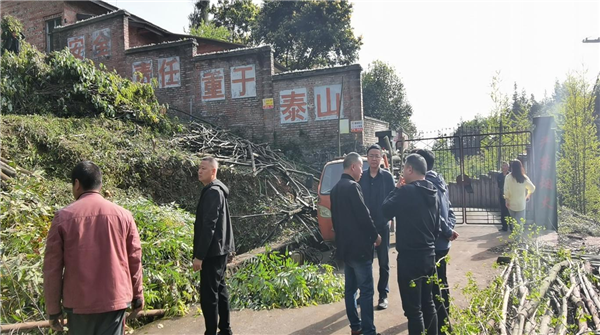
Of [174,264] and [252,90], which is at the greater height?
Result: [252,90]

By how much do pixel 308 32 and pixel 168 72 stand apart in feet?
42.7

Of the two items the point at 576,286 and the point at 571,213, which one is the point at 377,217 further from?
the point at 571,213

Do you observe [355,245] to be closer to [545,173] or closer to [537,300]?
[537,300]

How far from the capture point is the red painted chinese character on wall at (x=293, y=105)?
13969 mm

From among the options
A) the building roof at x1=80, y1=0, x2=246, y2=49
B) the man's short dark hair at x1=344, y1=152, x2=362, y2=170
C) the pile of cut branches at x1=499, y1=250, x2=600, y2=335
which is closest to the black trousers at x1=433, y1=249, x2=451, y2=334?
the pile of cut branches at x1=499, y1=250, x2=600, y2=335

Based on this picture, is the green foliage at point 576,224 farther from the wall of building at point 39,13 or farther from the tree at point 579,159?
the wall of building at point 39,13

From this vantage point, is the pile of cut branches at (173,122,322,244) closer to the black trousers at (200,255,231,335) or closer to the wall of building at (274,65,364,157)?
the wall of building at (274,65,364,157)

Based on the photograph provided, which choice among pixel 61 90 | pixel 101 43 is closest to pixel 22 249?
pixel 61 90

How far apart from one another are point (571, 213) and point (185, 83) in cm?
1376

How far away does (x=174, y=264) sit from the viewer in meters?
5.50

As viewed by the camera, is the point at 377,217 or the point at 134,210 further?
the point at 134,210

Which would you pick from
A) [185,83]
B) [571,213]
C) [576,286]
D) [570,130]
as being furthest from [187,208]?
[570,130]

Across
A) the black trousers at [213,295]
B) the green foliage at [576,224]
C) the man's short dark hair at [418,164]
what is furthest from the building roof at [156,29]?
the man's short dark hair at [418,164]

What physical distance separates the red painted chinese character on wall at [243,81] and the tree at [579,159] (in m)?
10.7
